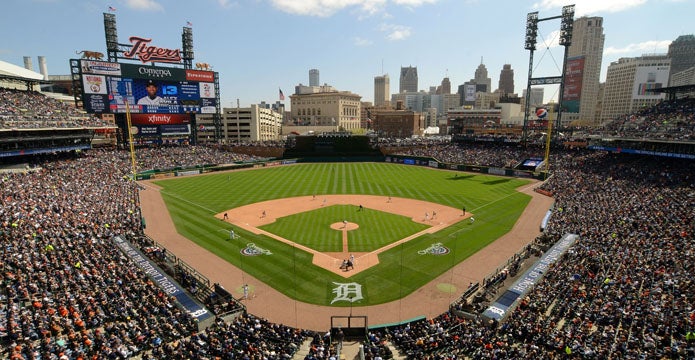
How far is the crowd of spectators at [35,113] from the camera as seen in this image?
1928 inches

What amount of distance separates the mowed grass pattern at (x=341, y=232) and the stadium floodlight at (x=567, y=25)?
1993 inches

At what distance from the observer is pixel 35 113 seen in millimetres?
53969

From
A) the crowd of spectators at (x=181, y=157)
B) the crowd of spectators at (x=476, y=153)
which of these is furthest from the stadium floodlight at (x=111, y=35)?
the crowd of spectators at (x=476, y=153)

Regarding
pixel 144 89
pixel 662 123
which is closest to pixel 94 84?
pixel 144 89

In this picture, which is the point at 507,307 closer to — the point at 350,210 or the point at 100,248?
the point at 350,210

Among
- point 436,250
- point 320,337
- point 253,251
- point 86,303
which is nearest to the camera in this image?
point 320,337

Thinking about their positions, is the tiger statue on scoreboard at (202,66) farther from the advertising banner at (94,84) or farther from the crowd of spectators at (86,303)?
the crowd of spectators at (86,303)

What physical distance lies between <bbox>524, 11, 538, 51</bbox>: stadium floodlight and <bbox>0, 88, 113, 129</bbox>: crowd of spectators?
80023 millimetres

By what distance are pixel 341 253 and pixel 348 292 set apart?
5.96m

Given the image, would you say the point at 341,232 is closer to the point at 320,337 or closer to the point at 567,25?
the point at 320,337

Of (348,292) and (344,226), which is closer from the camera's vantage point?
(348,292)

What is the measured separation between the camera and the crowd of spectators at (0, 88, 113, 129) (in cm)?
4897

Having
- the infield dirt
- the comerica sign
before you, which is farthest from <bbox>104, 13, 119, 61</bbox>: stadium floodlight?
the infield dirt

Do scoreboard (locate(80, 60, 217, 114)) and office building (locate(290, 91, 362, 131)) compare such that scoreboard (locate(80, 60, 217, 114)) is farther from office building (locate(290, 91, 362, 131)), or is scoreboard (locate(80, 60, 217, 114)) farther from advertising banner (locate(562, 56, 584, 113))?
office building (locate(290, 91, 362, 131))
